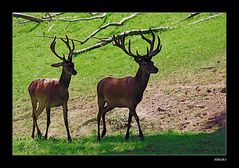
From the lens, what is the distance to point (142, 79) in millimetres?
8695

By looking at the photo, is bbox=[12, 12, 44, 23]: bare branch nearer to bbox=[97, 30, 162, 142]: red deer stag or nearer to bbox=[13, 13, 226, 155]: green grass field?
bbox=[13, 13, 226, 155]: green grass field

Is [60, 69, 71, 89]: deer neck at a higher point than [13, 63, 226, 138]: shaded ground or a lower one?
higher

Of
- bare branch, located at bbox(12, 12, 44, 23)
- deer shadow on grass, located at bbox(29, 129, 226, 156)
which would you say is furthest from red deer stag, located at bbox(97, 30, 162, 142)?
bare branch, located at bbox(12, 12, 44, 23)

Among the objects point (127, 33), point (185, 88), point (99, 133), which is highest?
point (127, 33)

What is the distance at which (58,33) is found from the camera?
31.2 feet

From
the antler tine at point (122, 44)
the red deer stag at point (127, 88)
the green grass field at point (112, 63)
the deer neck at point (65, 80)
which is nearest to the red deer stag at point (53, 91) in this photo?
the deer neck at point (65, 80)

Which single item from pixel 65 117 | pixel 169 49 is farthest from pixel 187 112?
pixel 65 117

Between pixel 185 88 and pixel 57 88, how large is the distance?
179cm

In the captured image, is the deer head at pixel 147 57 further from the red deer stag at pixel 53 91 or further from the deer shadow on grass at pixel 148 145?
the deer shadow on grass at pixel 148 145

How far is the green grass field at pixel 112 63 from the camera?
8.76 meters

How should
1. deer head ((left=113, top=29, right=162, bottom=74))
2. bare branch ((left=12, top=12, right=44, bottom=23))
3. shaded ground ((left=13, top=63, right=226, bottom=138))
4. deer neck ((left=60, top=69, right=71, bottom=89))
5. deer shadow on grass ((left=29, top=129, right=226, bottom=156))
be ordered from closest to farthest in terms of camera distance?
deer head ((left=113, top=29, right=162, bottom=74)) < deer shadow on grass ((left=29, top=129, right=226, bottom=156)) < deer neck ((left=60, top=69, right=71, bottom=89)) < shaded ground ((left=13, top=63, right=226, bottom=138)) < bare branch ((left=12, top=12, right=44, bottom=23))

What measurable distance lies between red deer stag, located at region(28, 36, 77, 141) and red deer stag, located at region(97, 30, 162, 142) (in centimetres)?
45

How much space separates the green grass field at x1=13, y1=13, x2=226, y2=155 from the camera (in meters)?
8.76
